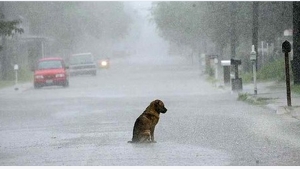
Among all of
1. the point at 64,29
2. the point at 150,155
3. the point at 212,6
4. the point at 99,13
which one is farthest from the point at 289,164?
the point at 99,13

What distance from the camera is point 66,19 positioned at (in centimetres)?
8894

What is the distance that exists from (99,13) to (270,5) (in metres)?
63.8

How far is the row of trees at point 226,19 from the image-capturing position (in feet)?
157

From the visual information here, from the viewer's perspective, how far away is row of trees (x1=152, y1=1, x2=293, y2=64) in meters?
47.9

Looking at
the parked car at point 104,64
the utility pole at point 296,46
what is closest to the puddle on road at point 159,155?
the utility pole at point 296,46

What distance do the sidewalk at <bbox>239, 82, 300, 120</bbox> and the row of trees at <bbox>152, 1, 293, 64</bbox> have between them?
8.43m

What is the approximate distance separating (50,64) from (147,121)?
35256 millimetres

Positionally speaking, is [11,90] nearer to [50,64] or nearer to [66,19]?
[50,64]

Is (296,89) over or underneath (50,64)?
underneath

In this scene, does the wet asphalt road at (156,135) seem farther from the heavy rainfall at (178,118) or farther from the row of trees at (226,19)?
the row of trees at (226,19)

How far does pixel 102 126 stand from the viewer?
20.0 meters

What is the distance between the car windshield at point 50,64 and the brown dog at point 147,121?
112 ft

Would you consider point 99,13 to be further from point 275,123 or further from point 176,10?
point 275,123

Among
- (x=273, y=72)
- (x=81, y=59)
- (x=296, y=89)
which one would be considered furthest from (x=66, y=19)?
(x=296, y=89)
